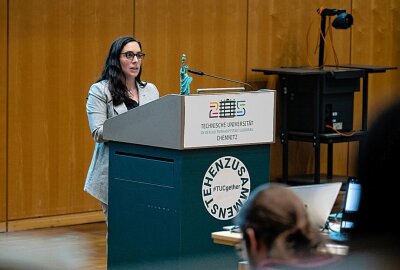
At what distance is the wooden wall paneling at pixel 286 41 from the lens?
9320 mm

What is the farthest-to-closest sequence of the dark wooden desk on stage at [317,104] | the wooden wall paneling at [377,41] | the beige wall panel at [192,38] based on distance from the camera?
the wooden wall paneling at [377,41] < the dark wooden desk on stage at [317,104] < the beige wall panel at [192,38]

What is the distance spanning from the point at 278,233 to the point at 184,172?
10.8 feet

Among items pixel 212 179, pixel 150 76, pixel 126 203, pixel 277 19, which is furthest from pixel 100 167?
pixel 277 19

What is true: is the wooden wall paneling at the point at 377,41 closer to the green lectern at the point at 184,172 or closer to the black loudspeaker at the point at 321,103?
the black loudspeaker at the point at 321,103

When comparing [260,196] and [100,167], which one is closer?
[260,196]

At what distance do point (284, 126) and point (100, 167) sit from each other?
4.04m

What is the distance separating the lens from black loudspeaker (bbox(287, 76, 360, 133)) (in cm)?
888

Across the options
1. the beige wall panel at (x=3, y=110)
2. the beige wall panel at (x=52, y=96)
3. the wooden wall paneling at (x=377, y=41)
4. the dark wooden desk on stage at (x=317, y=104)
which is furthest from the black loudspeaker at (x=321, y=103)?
the beige wall panel at (x=3, y=110)

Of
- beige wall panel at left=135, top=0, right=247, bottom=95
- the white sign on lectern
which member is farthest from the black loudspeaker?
the white sign on lectern

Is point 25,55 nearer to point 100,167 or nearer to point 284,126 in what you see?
point 100,167

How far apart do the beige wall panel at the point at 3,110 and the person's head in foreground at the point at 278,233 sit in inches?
233

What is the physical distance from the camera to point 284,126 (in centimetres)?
925

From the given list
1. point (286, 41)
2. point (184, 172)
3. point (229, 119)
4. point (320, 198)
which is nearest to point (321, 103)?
point (286, 41)

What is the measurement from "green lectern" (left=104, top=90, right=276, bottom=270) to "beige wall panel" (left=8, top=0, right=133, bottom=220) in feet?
7.92
